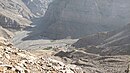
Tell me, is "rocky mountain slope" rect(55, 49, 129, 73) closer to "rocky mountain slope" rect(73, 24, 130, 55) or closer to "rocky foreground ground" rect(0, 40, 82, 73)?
"rocky mountain slope" rect(73, 24, 130, 55)

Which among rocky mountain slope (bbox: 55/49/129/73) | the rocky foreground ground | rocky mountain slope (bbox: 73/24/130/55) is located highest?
the rocky foreground ground

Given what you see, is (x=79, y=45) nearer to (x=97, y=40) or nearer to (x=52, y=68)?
(x=97, y=40)

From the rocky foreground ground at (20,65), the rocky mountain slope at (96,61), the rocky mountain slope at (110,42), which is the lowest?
the rocky mountain slope at (96,61)

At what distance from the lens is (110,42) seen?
149 metres

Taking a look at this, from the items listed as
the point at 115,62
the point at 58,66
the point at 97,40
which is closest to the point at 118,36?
the point at 97,40

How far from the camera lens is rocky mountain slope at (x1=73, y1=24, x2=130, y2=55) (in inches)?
5185

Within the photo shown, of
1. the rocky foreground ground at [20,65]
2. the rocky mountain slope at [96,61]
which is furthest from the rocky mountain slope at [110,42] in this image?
the rocky foreground ground at [20,65]

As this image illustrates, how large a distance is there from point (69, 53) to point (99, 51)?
12.7 meters

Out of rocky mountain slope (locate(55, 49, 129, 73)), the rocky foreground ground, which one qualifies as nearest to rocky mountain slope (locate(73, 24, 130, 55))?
rocky mountain slope (locate(55, 49, 129, 73))

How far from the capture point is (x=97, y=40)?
552ft

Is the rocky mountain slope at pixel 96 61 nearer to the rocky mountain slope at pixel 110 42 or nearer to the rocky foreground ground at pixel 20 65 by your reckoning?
the rocky mountain slope at pixel 110 42

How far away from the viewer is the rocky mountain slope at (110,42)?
132 metres

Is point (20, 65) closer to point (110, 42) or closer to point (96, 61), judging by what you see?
point (96, 61)

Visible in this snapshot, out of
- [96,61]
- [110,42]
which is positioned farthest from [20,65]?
[110,42]
